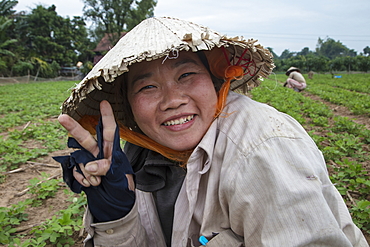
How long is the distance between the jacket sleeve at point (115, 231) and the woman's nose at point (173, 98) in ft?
1.78

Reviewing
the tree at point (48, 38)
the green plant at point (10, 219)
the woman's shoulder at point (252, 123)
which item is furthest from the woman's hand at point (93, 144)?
the tree at point (48, 38)

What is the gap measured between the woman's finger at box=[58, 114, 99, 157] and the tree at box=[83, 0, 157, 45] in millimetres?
37446

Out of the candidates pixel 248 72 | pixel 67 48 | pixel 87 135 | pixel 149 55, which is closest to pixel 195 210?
pixel 87 135

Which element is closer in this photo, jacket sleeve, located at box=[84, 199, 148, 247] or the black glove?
the black glove

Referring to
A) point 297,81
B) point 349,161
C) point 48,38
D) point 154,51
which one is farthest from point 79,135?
point 48,38

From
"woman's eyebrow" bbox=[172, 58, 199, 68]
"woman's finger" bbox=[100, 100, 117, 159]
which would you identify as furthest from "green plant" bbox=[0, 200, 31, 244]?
"woman's eyebrow" bbox=[172, 58, 199, 68]

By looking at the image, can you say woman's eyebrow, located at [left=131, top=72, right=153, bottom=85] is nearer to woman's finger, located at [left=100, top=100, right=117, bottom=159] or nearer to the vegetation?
woman's finger, located at [left=100, top=100, right=117, bottom=159]

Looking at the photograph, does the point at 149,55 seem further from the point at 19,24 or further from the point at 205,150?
the point at 19,24

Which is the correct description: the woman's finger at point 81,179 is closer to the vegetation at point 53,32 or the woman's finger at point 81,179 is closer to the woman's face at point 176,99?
the woman's face at point 176,99

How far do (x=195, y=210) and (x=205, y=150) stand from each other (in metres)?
0.29

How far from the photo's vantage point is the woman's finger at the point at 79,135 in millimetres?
1173

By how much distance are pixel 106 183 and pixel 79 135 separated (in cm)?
24

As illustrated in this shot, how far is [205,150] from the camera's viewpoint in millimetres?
1141

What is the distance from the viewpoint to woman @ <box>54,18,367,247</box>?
3.07 ft
